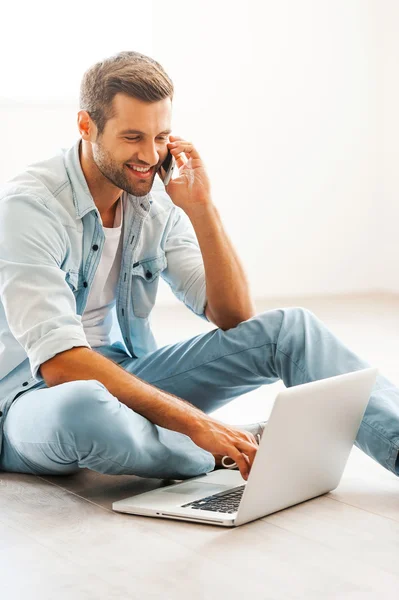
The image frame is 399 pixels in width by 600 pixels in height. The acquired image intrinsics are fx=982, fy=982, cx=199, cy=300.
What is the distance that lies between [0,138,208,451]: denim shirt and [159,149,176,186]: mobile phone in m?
0.07

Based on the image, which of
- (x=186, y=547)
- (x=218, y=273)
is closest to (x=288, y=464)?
(x=186, y=547)

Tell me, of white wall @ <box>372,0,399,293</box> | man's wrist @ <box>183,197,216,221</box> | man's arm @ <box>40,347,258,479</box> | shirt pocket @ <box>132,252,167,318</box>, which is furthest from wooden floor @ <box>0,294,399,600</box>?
white wall @ <box>372,0,399,293</box>

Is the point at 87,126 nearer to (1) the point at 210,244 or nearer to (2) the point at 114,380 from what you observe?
(1) the point at 210,244

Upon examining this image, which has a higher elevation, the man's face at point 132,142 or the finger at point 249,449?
the man's face at point 132,142

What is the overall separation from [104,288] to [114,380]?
1.26ft

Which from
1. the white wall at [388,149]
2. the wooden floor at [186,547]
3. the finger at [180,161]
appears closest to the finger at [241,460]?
the wooden floor at [186,547]

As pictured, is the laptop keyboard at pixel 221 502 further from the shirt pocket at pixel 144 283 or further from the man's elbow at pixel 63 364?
the shirt pocket at pixel 144 283

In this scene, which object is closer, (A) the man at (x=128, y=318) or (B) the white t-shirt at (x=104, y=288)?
(A) the man at (x=128, y=318)

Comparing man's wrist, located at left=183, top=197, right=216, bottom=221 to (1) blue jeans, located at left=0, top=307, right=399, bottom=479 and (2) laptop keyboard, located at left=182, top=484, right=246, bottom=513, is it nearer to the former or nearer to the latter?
(1) blue jeans, located at left=0, top=307, right=399, bottom=479

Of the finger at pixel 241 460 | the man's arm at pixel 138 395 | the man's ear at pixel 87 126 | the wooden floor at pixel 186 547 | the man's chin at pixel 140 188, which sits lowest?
the wooden floor at pixel 186 547

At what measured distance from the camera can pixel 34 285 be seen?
2.06 metres

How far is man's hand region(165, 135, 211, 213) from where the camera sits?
94.5 inches

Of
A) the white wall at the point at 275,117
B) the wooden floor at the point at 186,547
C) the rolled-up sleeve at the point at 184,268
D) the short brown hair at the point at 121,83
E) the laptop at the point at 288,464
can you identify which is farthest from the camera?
the white wall at the point at 275,117

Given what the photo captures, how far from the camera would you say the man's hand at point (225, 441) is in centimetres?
193
